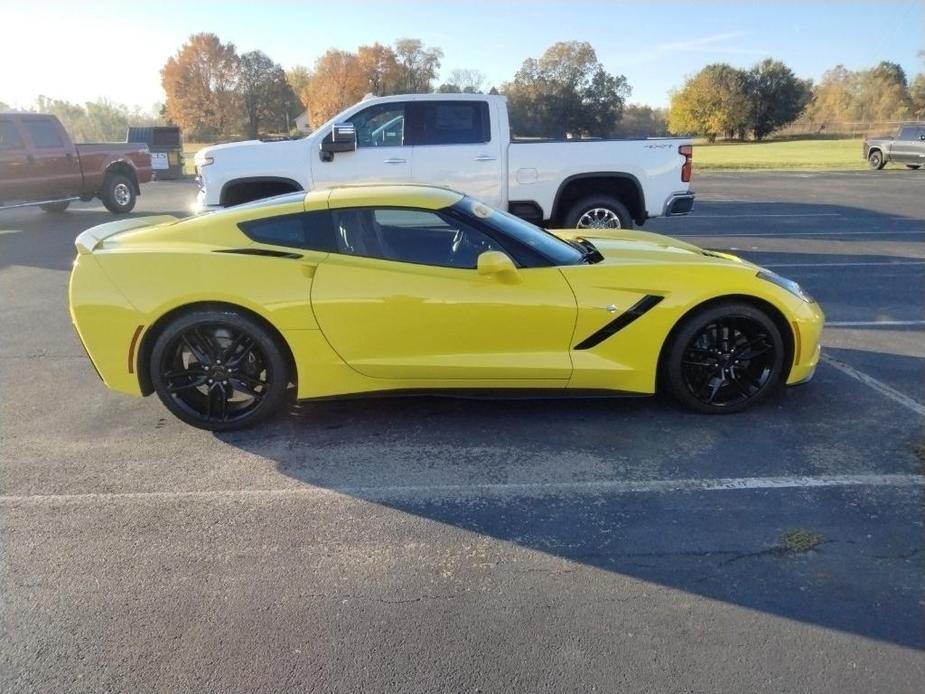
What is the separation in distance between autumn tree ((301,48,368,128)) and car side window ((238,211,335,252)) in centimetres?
6089

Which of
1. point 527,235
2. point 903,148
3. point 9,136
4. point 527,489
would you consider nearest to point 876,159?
point 903,148

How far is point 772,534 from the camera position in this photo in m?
2.95

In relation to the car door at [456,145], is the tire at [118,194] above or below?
below

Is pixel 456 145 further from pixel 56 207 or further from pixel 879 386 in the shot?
pixel 56 207

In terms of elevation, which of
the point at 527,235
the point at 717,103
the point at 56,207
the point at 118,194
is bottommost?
the point at 56,207

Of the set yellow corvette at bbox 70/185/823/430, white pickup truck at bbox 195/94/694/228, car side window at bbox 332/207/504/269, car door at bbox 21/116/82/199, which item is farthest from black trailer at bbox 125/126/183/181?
car side window at bbox 332/207/504/269

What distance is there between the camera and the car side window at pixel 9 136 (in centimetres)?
1309

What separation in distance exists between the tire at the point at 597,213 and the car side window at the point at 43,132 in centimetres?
1110

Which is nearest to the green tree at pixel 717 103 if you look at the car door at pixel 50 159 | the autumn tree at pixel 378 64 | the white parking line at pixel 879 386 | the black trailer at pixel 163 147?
the autumn tree at pixel 378 64

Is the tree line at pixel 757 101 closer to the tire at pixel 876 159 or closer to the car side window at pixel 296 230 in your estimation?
the tire at pixel 876 159

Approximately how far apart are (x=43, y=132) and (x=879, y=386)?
15.1 meters

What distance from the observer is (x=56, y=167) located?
13.8 meters

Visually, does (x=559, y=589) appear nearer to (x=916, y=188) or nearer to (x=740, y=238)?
(x=740, y=238)

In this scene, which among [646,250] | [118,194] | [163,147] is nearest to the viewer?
[646,250]
